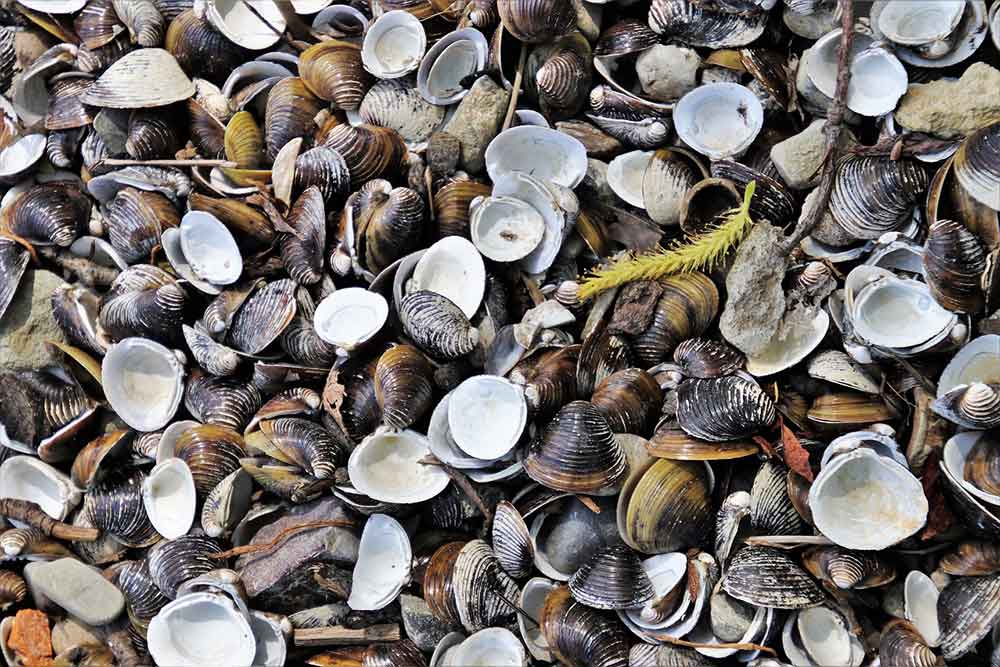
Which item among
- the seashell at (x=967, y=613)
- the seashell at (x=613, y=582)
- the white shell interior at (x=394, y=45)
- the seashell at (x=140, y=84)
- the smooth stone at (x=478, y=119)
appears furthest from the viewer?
the seashell at (x=140, y=84)

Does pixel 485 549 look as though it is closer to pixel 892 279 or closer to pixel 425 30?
pixel 892 279

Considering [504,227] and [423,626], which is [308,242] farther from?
[423,626]

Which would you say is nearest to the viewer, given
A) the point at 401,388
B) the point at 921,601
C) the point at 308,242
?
the point at 921,601

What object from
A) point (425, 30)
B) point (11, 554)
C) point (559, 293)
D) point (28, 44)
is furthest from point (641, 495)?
point (28, 44)

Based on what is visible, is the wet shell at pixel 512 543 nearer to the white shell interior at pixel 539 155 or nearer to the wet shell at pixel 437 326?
the wet shell at pixel 437 326

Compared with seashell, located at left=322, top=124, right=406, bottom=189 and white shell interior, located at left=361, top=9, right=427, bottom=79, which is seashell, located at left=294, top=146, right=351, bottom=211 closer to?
seashell, located at left=322, top=124, right=406, bottom=189

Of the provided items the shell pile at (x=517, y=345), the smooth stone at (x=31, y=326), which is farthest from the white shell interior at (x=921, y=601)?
the smooth stone at (x=31, y=326)

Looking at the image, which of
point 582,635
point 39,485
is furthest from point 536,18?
point 39,485
